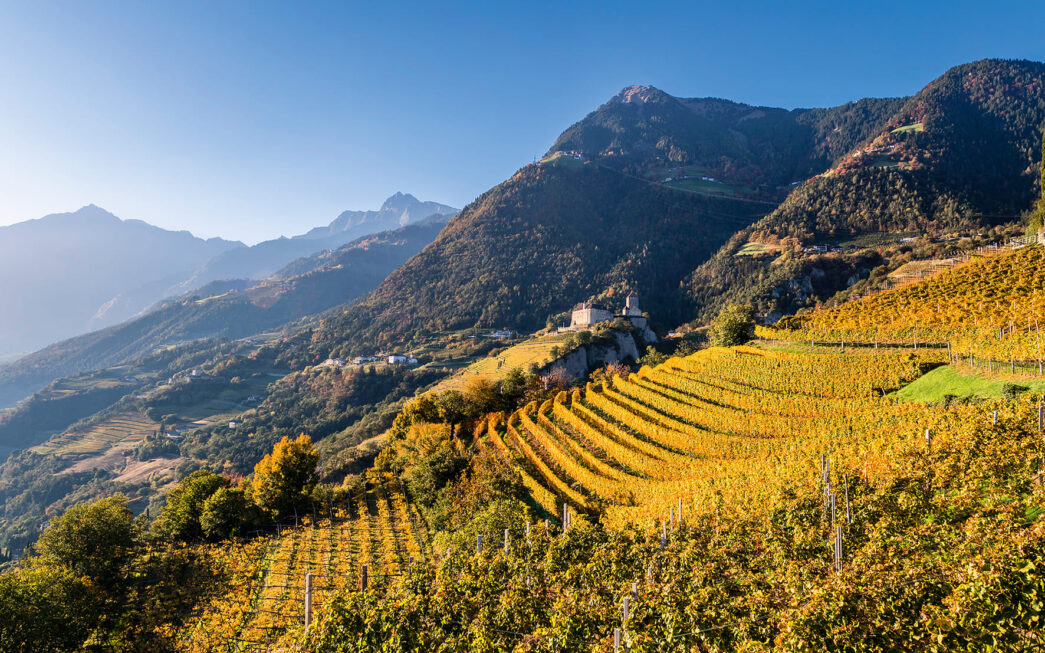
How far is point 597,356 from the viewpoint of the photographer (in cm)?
9050

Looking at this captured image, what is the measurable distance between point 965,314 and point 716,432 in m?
18.5

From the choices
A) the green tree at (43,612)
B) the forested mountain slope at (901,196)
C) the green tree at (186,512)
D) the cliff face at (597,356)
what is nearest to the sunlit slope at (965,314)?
the green tree at (43,612)

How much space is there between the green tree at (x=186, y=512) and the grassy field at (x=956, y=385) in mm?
44341

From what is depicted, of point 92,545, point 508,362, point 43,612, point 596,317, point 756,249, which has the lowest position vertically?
point 508,362

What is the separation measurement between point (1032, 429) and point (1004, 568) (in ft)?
31.4

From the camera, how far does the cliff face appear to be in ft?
267

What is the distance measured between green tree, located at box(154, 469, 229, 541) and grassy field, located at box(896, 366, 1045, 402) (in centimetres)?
4434

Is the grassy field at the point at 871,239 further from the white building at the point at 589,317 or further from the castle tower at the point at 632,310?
the white building at the point at 589,317

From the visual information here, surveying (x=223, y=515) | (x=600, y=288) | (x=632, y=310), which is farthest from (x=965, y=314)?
(x=600, y=288)

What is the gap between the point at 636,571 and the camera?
987 cm

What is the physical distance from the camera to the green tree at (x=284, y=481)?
31.2 metres

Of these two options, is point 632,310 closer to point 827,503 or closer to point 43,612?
point 827,503

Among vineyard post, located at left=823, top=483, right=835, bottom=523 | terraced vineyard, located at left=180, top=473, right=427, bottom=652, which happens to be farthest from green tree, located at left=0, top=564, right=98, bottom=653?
vineyard post, located at left=823, top=483, right=835, bottom=523

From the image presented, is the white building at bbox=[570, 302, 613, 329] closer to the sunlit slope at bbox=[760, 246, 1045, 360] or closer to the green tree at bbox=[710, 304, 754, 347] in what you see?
the green tree at bbox=[710, 304, 754, 347]
